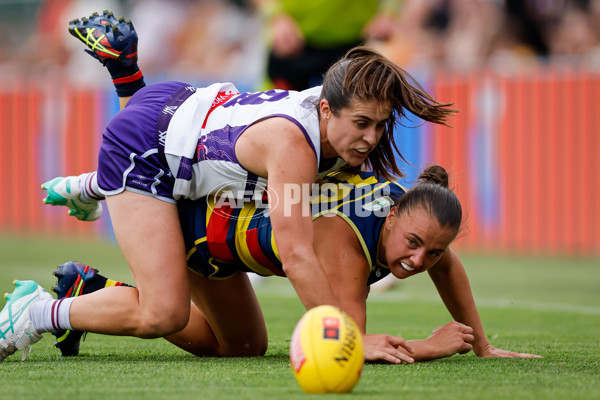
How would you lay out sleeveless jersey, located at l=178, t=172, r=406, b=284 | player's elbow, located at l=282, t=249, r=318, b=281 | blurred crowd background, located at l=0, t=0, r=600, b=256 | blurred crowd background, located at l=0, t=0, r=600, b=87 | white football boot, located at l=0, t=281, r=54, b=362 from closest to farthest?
player's elbow, located at l=282, t=249, r=318, b=281 < white football boot, located at l=0, t=281, r=54, b=362 < sleeveless jersey, located at l=178, t=172, r=406, b=284 < blurred crowd background, located at l=0, t=0, r=600, b=256 < blurred crowd background, located at l=0, t=0, r=600, b=87

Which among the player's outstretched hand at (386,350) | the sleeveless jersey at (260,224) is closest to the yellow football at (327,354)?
the player's outstretched hand at (386,350)

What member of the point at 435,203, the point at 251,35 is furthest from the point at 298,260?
the point at 251,35

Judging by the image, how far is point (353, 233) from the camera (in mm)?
4590

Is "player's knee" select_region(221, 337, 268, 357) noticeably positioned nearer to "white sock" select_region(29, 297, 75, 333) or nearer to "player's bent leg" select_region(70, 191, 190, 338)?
"player's bent leg" select_region(70, 191, 190, 338)

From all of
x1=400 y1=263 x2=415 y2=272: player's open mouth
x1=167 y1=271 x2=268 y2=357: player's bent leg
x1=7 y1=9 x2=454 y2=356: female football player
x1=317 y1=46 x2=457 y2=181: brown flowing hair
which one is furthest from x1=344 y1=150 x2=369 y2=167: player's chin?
x1=167 y1=271 x2=268 y2=357: player's bent leg

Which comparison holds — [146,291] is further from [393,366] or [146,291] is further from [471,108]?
[471,108]

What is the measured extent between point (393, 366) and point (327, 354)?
2.94ft

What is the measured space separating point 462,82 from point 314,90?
8230 mm

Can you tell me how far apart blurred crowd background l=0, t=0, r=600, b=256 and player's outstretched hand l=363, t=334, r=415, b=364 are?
4.99 metres

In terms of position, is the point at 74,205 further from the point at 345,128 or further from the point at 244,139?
the point at 345,128

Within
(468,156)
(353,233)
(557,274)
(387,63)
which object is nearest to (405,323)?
(353,233)

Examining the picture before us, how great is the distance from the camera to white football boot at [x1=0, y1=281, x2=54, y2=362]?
14.8 feet

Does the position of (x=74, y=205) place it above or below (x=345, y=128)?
below

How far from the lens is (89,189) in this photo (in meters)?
5.32
